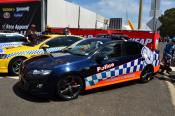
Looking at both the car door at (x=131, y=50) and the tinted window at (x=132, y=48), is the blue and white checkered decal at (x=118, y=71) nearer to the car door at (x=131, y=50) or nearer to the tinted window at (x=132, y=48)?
the car door at (x=131, y=50)

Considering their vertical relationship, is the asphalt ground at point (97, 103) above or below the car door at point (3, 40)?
below

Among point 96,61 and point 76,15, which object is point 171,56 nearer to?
point 96,61

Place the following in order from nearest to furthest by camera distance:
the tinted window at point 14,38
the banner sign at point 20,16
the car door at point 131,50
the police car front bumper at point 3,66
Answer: the car door at point 131,50
the police car front bumper at point 3,66
the tinted window at point 14,38
the banner sign at point 20,16

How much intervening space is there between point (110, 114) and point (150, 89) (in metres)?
2.65

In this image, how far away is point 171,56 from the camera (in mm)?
10164

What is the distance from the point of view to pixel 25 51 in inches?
354

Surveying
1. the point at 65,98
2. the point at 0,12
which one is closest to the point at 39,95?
the point at 65,98

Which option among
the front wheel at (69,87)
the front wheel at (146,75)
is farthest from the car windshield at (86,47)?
the front wheel at (146,75)

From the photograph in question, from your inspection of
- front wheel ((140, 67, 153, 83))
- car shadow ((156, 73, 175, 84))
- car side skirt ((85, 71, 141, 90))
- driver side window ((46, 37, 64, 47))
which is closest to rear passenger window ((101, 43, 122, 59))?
car side skirt ((85, 71, 141, 90))

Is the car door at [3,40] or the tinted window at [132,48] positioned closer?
the tinted window at [132,48]

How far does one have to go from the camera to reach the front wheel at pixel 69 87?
6.07 metres

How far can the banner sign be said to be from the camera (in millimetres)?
19469

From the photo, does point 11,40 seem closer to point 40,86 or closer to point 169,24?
point 40,86

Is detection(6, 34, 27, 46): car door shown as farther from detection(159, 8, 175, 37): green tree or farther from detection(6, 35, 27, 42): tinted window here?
detection(159, 8, 175, 37): green tree
